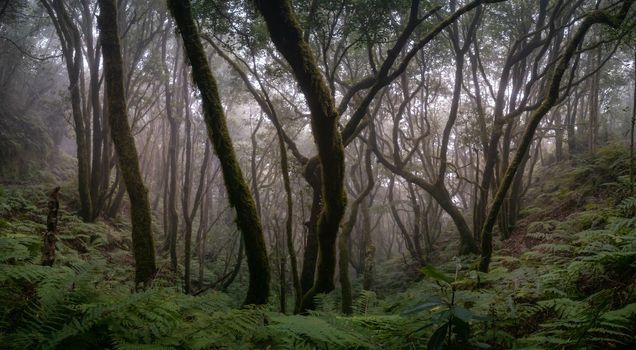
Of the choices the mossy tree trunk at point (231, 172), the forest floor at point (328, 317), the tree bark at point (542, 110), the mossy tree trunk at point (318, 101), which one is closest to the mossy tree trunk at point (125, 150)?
the forest floor at point (328, 317)

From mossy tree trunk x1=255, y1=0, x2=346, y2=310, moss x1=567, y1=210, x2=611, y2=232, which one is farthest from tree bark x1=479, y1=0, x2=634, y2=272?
moss x1=567, y1=210, x2=611, y2=232

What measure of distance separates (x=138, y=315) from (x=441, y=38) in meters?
10.4

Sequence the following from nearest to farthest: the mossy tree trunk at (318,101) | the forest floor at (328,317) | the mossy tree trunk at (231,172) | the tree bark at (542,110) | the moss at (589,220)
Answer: the forest floor at (328,317), the mossy tree trunk at (318,101), the mossy tree trunk at (231,172), the tree bark at (542,110), the moss at (589,220)

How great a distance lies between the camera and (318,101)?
13.7 ft

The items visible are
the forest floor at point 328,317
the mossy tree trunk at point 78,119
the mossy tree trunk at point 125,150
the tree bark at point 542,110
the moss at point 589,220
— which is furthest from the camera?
the mossy tree trunk at point 78,119

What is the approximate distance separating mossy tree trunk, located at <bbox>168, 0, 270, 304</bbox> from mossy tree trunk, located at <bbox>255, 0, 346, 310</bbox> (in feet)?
3.03

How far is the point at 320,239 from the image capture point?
17.3 feet

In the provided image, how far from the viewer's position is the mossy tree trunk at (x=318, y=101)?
3.97 m

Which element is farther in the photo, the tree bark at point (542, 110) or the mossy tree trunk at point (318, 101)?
the tree bark at point (542, 110)

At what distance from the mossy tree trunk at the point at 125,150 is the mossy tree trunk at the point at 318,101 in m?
2.55

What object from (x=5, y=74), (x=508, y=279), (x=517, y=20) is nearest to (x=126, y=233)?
(x=508, y=279)

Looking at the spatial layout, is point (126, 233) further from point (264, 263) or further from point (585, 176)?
point (585, 176)

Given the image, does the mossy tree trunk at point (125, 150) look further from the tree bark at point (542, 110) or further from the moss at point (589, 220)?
the moss at point (589, 220)

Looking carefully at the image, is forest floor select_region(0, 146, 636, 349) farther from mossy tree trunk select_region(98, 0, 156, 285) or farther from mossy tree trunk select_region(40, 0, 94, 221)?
mossy tree trunk select_region(40, 0, 94, 221)
